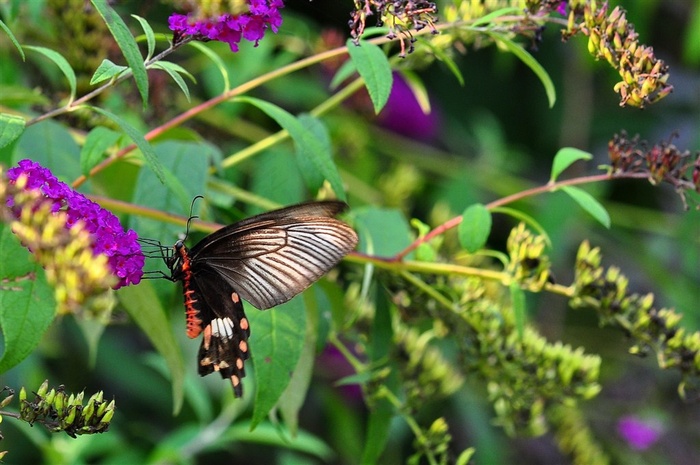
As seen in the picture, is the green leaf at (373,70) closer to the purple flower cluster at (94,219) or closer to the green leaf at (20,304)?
the purple flower cluster at (94,219)

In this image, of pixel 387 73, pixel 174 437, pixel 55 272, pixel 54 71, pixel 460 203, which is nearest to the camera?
pixel 55 272

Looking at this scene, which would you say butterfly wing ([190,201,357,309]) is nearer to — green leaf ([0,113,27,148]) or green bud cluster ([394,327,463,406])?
green leaf ([0,113,27,148])

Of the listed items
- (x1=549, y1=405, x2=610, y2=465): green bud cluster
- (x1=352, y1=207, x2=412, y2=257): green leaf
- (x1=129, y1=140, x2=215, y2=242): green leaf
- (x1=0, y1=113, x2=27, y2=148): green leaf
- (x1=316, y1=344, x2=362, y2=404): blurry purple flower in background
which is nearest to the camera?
(x1=0, y1=113, x2=27, y2=148): green leaf

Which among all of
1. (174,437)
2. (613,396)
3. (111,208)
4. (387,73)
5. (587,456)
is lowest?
(613,396)

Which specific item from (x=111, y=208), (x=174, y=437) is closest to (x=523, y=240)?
(x=111, y=208)

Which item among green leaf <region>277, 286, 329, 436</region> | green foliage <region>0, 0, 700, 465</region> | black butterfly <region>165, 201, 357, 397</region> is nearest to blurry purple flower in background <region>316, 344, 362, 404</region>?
green foliage <region>0, 0, 700, 465</region>

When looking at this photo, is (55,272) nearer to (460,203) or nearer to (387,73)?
(387,73)

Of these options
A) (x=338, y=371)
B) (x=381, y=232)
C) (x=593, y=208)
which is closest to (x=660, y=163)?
(x=593, y=208)
